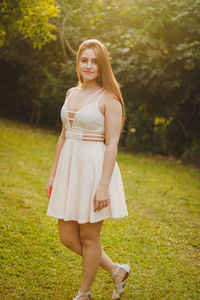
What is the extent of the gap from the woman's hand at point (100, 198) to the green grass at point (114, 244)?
41.8 inches

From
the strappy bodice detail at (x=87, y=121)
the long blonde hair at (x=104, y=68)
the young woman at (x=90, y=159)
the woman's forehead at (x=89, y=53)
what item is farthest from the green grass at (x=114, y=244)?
the woman's forehead at (x=89, y=53)

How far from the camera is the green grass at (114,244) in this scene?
3.07 m

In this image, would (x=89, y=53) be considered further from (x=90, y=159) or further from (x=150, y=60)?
(x=150, y=60)

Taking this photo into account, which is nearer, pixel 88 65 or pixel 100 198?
pixel 100 198

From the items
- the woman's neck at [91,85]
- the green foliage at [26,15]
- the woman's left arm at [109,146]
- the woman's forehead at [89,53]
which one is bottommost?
the woman's left arm at [109,146]

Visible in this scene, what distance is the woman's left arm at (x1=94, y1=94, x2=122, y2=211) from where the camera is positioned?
94.0 inches

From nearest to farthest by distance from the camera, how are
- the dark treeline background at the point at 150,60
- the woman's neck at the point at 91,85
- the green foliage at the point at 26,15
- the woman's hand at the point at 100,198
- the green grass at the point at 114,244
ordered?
the woman's hand at the point at 100,198
the woman's neck at the point at 91,85
the green grass at the point at 114,244
the green foliage at the point at 26,15
the dark treeline background at the point at 150,60

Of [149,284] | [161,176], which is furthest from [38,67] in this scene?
[149,284]

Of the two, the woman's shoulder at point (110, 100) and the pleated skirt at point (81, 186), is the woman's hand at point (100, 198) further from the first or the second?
the woman's shoulder at point (110, 100)

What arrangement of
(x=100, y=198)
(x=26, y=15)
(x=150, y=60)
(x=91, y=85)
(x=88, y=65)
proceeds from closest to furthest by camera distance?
(x=100, y=198) < (x=88, y=65) < (x=91, y=85) < (x=26, y=15) < (x=150, y=60)

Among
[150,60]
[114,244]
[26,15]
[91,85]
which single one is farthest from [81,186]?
[150,60]

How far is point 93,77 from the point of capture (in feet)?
8.32

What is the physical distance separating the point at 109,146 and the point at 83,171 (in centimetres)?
28

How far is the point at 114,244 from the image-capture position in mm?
4031
